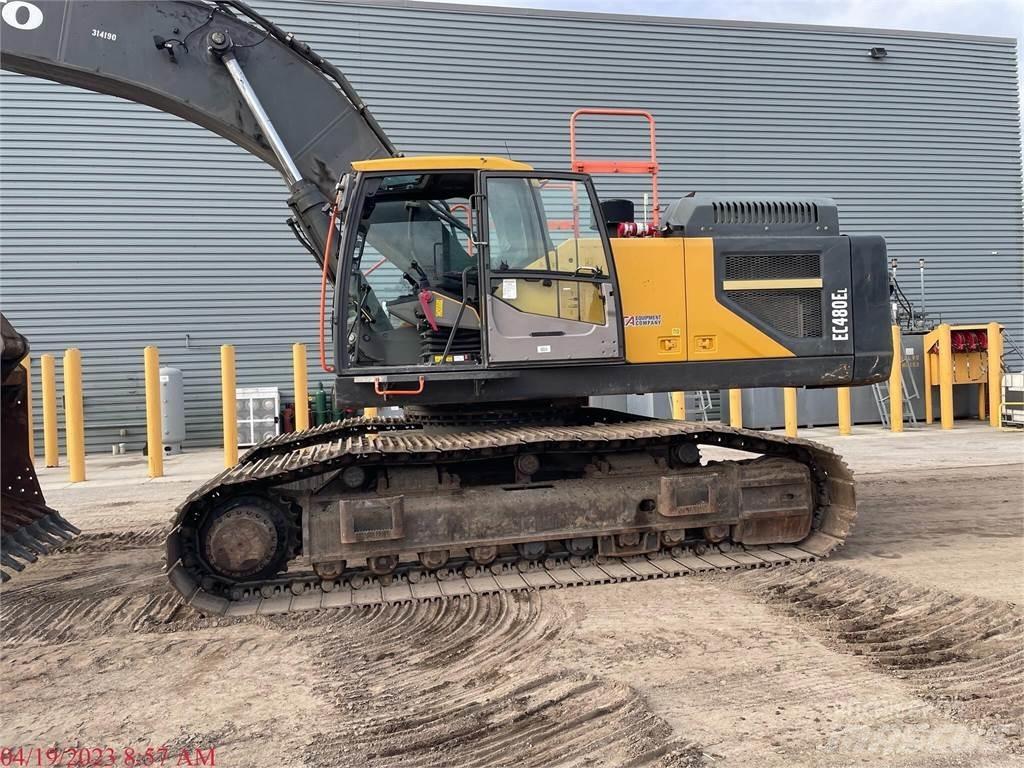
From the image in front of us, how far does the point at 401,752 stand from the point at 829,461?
12.6 ft

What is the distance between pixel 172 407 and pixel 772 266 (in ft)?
38.3

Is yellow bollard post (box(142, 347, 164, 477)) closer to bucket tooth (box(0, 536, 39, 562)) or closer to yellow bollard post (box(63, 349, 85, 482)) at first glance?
yellow bollard post (box(63, 349, 85, 482))

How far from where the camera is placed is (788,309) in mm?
5348

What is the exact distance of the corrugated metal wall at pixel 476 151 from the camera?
46.5 feet

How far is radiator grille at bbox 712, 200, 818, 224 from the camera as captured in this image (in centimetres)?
540

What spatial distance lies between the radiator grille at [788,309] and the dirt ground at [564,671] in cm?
167

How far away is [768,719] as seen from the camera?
2902 mm

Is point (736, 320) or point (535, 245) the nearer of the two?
point (535, 245)

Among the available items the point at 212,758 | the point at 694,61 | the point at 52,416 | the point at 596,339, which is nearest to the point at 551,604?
the point at 596,339

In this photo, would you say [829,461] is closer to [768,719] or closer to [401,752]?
[768,719]

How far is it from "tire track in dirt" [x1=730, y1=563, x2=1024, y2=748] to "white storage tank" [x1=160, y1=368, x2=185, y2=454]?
11.7 m

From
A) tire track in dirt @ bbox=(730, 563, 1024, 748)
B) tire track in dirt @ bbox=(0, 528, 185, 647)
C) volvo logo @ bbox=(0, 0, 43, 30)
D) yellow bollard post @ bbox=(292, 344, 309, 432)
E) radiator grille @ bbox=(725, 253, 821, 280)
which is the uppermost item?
volvo logo @ bbox=(0, 0, 43, 30)

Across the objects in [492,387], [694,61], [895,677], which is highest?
[694,61]

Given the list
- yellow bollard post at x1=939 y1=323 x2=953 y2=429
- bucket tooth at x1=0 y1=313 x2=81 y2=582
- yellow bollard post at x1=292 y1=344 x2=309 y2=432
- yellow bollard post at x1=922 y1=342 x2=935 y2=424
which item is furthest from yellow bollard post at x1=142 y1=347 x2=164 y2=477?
yellow bollard post at x1=922 y1=342 x2=935 y2=424
